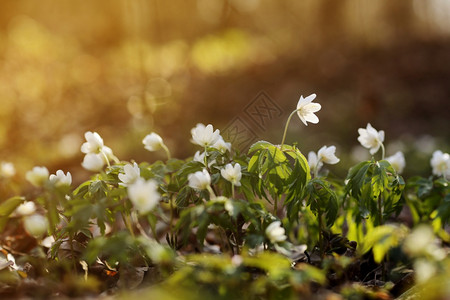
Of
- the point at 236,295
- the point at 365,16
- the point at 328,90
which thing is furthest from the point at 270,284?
the point at 365,16

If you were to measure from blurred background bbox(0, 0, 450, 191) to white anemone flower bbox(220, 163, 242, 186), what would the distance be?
1393 mm

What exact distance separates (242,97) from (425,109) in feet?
10.9

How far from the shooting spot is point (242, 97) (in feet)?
29.3

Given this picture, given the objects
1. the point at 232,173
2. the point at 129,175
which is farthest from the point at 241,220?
the point at 129,175

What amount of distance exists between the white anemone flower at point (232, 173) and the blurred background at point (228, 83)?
139 centimetres

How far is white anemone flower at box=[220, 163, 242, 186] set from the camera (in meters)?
1.73

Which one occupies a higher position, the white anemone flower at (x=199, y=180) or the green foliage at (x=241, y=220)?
the white anemone flower at (x=199, y=180)

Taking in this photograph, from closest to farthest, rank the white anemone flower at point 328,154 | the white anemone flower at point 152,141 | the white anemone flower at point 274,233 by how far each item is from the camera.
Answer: the white anemone flower at point 274,233 → the white anemone flower at point 328,154 → the white anemone flower at point 152,141

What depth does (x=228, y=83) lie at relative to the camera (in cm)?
981

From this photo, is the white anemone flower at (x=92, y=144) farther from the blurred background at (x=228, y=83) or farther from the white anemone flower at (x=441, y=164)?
the white anemone flower at (x=441, y=164)

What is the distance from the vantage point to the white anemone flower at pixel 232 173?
173 cm

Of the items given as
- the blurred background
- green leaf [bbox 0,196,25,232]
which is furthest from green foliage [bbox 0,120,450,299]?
Result: the blurred background

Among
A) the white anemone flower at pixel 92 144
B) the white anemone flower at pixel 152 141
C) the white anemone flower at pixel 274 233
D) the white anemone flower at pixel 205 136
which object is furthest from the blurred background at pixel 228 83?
the white anemone flower at pixel 274 233

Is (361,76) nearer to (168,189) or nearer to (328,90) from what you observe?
(328,90)
